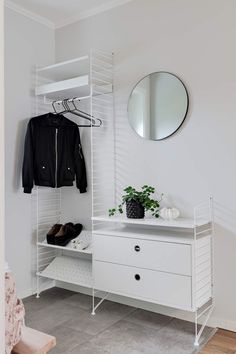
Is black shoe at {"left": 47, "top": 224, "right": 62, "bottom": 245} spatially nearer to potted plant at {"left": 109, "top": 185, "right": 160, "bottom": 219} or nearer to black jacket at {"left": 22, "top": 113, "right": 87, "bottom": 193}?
black jacket at {"left": 22, "top": 113, "right": 87, "bottom": 193}

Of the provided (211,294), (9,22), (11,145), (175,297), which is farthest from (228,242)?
(9,22)

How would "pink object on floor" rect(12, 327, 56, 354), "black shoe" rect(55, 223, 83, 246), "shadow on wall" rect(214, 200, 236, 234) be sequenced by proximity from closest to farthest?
"pink object on floor" rect(12, 327, 56, 354) < "shadow on wall" rect(214, 200, 236, 234) < "black shoe" rect(55, 223, 83, 246)

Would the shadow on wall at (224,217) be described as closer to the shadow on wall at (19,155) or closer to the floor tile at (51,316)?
the floor tile at (51,316)

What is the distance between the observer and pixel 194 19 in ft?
8.88

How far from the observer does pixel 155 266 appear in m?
2.50

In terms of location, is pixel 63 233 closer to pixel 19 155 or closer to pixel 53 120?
pixel 19 155

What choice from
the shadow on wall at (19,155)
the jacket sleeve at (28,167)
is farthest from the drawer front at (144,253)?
the shadow on wall at (19,155)

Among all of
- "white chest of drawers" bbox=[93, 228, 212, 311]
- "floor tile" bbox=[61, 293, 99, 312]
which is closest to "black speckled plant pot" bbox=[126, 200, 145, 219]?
"white chest of drawers" bbox=[93, 228, 212, 311]

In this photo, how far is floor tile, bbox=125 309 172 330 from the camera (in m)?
2.66

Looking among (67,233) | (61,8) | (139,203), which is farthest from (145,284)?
(61,8)

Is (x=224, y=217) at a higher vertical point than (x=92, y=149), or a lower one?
lower

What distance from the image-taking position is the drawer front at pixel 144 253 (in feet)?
7.80

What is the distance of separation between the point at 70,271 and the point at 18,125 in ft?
4.82

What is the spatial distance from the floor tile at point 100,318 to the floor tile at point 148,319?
0.08 metres
